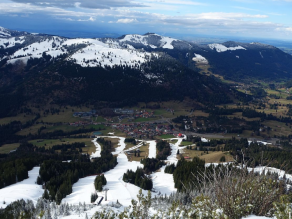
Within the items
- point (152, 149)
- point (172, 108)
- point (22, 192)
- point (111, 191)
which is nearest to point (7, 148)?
point (152, 149)

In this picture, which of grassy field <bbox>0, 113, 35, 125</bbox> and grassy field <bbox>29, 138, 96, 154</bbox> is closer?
grassy field <bbox>29, 138, 96, 154</bbox>

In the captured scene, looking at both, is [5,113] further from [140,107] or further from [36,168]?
[36,168]

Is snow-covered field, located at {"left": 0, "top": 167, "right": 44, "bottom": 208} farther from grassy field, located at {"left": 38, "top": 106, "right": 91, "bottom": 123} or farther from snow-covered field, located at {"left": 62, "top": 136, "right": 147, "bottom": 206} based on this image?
grassy field, located at {"left": 38, "top": 106, "right": 91, "bottom": 123}

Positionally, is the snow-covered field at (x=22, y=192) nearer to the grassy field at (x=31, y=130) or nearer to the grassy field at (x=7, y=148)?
the grassy field at (x=7, y=148)

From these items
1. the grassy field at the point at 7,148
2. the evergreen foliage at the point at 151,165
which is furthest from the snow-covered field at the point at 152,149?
the grassy field at the point at 7,148

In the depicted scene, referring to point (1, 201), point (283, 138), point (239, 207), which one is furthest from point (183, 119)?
point (239, 207)

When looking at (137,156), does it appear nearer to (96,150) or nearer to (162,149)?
(162,149)

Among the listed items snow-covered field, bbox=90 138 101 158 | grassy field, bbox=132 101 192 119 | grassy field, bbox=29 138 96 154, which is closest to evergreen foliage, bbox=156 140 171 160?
snow-covered field, bbox=90 138 101 158

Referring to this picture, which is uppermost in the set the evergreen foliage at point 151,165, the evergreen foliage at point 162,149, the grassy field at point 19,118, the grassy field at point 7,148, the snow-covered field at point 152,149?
the evergreen foliage at point 151,165
